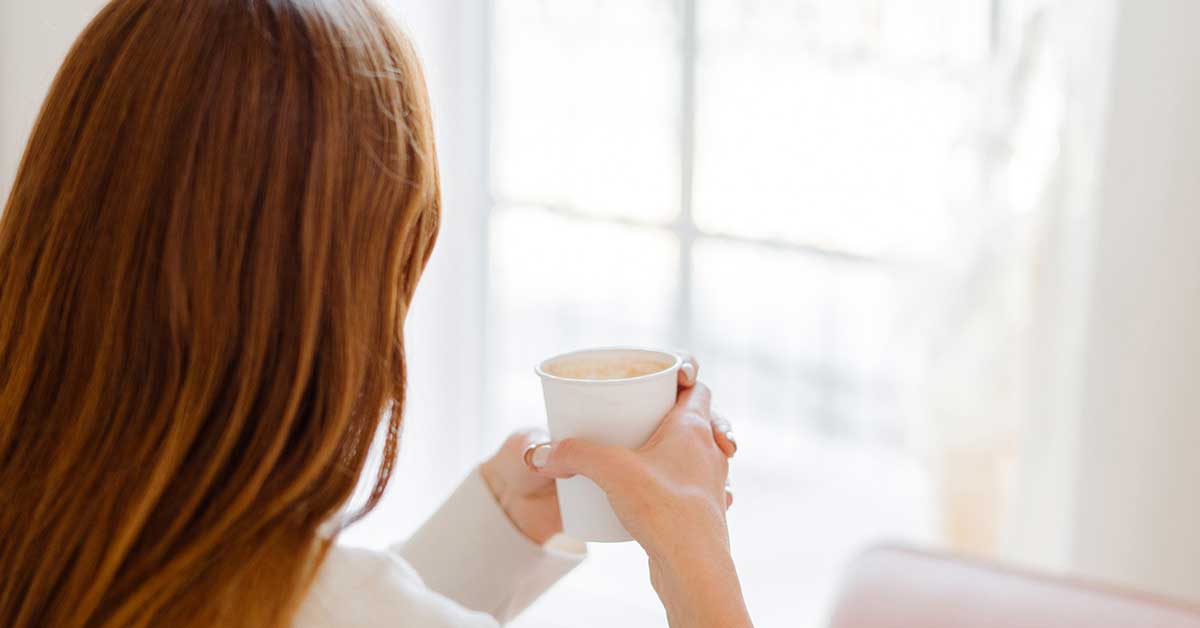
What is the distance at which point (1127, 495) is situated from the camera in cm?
170

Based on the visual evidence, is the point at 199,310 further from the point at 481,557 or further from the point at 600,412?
the point at 481,557

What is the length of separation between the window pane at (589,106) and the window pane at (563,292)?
0.05 meters

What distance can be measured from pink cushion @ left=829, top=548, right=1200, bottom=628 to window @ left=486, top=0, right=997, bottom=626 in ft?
1.64

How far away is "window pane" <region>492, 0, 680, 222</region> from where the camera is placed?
2.11 m

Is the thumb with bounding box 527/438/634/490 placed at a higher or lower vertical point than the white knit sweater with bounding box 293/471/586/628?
higher

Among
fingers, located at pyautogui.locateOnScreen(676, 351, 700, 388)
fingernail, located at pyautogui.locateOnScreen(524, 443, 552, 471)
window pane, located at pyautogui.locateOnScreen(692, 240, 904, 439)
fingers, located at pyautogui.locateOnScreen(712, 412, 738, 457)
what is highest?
fingers, located at pyautogui.locateOnScreen(676, 351, 700, 388)

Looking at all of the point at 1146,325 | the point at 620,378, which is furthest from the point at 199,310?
the point at 1146,325

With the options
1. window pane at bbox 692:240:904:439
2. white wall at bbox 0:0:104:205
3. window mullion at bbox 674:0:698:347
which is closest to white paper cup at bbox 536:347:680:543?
white wall at bbox 0:0:104:205

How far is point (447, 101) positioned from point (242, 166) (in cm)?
158

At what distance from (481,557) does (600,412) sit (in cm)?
27

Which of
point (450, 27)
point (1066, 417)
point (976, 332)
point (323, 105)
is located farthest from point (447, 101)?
point (323, 105)

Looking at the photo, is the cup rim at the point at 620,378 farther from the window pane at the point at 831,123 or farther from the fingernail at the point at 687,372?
the window pane at the point at 831,123

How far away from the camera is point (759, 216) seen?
6.79 ft

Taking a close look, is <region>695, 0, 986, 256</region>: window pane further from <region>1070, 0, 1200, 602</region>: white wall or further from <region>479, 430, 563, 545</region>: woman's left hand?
<region>479, 430, 563, 545</region>: woman's left hand
